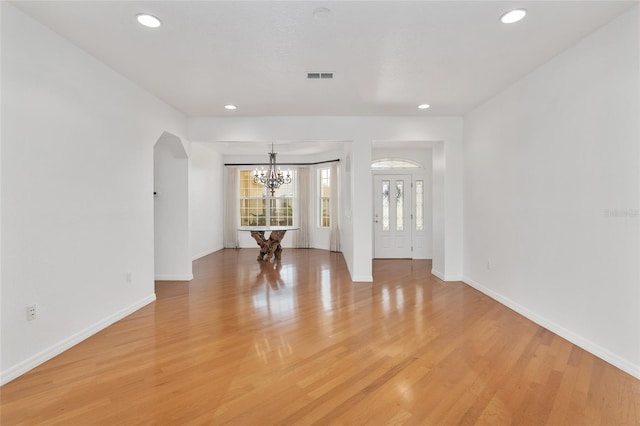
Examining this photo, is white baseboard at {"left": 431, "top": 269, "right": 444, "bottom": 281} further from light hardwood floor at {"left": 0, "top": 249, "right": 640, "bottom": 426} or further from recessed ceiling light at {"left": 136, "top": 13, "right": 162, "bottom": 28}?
recessed ceiling light at {"left": 136, "top": 13, "right": 162, "bottom": 28}

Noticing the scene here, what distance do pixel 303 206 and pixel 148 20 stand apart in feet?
21.6

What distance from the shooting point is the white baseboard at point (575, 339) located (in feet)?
7.41

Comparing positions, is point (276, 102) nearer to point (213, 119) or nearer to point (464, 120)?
point (213, 119)

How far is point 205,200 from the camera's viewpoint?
25.2 ft

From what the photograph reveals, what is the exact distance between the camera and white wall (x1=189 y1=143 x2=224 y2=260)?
7.06 metres

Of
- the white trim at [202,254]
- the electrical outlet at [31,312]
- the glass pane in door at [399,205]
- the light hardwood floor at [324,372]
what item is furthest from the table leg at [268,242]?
the electrical outlet at [31,312]

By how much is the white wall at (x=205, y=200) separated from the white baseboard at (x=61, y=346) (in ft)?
11.4

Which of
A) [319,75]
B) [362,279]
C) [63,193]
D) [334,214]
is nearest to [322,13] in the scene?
[319,75]

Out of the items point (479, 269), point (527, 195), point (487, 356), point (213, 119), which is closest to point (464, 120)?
point (527, 195)

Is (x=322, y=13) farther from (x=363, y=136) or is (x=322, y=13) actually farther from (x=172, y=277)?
(x=172, y=277)

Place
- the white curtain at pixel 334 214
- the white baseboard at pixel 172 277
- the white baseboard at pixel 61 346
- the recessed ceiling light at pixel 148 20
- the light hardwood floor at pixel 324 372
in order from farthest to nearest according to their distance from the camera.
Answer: the white curtain at pixel 334 214
the white baseboard at pixel 172 277
the recessed ceiling light at pixel 148 20
the white baseboard at pixel 61 346
the light hardwood floor at pixel 324 372

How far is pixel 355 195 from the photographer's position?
195 inches

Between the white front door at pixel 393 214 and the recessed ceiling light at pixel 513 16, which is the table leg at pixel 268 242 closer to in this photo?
the white front door at pixel 393 214

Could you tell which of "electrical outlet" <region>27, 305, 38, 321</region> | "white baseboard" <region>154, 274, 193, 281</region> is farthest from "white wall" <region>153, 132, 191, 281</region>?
"electrical outlet" <region>27, 305, 38, 321</region>
